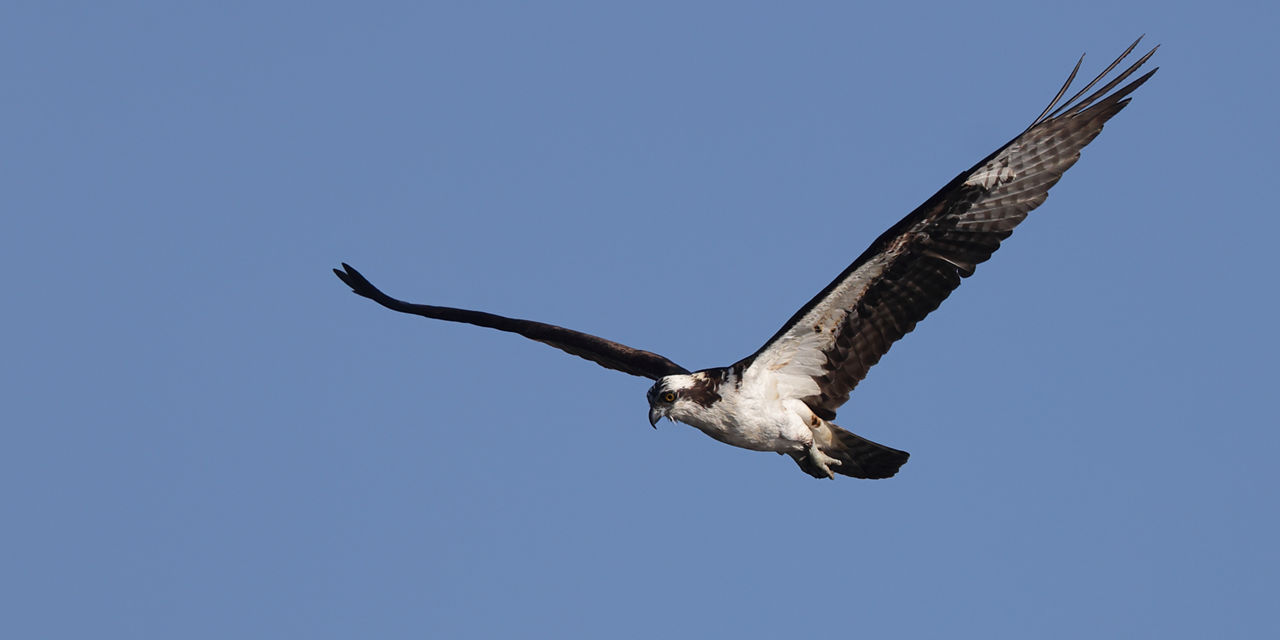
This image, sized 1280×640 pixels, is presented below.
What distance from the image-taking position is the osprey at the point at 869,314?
34.4ft

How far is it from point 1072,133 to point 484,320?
5798 mm

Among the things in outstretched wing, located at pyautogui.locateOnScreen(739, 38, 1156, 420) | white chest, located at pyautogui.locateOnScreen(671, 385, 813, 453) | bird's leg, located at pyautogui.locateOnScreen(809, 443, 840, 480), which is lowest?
bird's leg, located at pyautogui.locateOnScreen(809, 443, 840, 480)

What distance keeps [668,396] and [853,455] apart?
1.79 m

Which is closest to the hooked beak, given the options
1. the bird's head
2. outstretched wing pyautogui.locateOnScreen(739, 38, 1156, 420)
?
the bird's head

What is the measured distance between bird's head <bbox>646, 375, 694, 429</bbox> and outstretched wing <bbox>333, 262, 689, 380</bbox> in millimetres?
1114

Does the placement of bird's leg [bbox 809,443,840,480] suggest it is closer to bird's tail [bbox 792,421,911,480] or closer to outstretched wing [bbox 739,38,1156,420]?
bird's tail [bbox 792,421,911,480]

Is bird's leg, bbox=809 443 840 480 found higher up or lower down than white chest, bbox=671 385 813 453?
lower down

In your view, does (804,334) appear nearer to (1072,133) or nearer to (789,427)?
(789,427)

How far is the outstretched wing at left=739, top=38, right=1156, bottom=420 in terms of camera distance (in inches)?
410

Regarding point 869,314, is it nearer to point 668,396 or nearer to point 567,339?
point 668,396

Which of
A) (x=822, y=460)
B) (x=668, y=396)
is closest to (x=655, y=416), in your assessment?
(x=668, y=396)

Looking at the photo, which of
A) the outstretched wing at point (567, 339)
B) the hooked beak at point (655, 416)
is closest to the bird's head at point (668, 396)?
the hooked beak at point (655, 416)

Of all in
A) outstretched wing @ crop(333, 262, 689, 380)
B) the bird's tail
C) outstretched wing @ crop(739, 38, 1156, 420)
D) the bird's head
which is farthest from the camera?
outstretched wing @ crop(333, 262, 689, 380)

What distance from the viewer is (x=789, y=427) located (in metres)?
11.3
